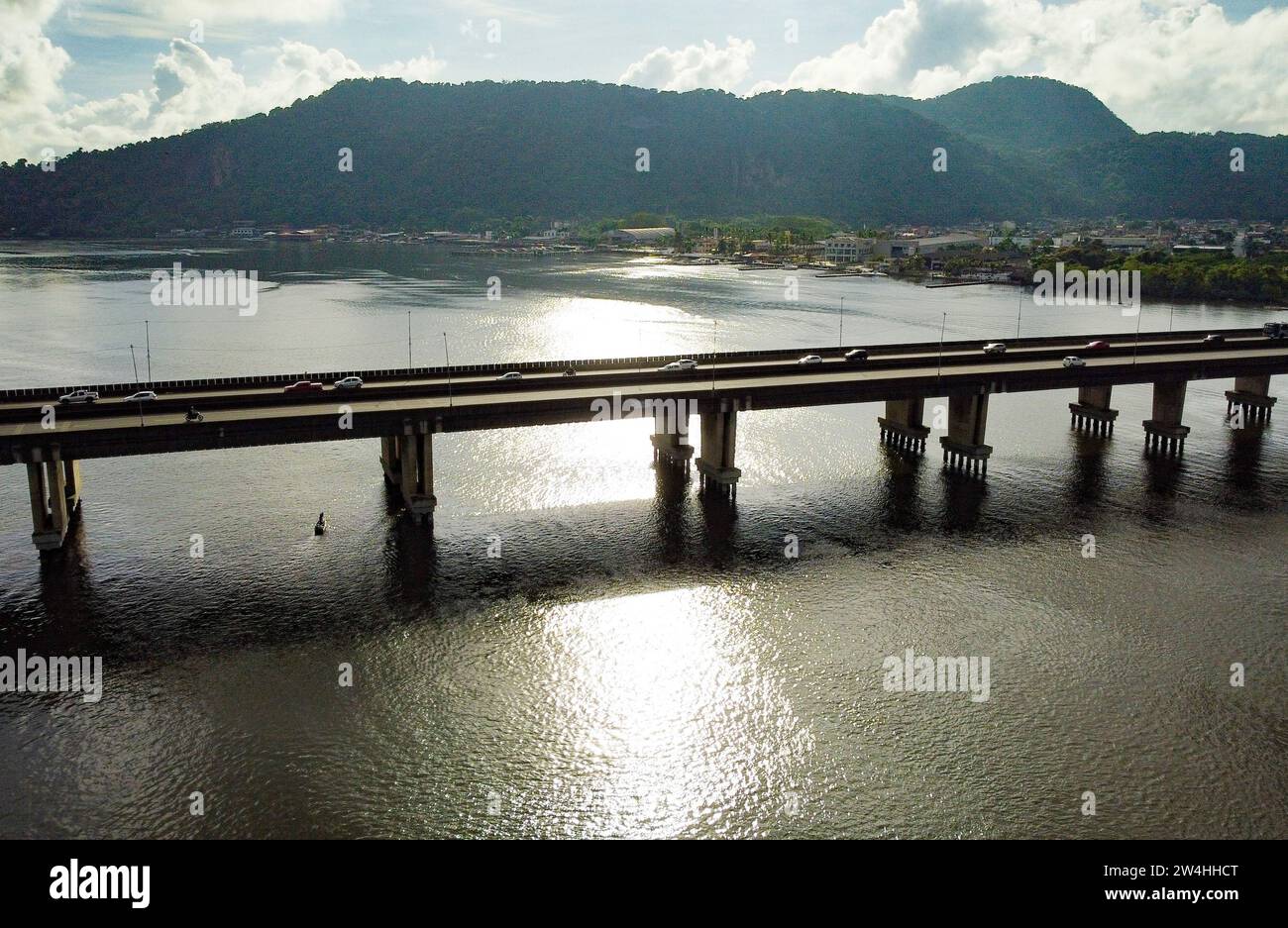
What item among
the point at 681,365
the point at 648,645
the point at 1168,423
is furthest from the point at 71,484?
the point at 1168,423

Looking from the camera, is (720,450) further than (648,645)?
Yes

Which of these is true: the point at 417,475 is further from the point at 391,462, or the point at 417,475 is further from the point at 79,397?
the point at 79,397

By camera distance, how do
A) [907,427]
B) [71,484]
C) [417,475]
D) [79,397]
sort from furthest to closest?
[907,427]
[71,484]
[417,475]
[79,397]

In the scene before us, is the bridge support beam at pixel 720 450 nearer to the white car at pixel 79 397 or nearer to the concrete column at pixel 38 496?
the white car at pixel 79 397

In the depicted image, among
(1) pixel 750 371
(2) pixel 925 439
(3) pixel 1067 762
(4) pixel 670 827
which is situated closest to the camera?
(4) pixel 670 827

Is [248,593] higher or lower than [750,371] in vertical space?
lower
